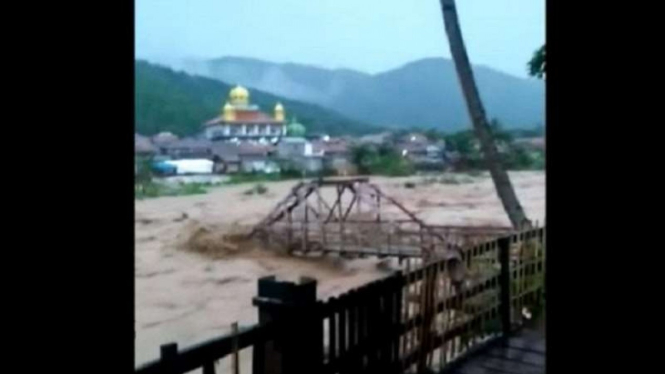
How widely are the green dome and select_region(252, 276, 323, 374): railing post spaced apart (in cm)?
324

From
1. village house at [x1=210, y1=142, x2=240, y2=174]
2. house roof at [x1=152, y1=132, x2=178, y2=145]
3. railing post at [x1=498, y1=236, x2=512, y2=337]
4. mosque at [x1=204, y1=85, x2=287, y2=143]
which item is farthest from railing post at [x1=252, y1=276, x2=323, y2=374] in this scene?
mosque at [x1=204, y1=85, x2=287, y2=143]

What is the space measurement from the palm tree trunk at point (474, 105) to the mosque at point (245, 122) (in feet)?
3.40

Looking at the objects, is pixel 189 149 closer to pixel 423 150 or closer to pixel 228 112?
pixel 228 112

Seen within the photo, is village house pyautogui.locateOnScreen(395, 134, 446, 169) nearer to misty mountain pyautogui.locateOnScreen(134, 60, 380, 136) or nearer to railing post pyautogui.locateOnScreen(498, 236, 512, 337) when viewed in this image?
misty mountain pyautogui.locateOnScreen(134, 60, 380, 136)

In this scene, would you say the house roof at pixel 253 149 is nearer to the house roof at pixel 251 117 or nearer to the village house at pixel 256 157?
the village house at pixel 256 157

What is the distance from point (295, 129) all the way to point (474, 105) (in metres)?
1.01

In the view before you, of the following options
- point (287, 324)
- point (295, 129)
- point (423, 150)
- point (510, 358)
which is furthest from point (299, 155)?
point (287, 324)

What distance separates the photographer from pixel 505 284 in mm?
3230

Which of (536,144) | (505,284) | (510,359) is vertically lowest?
(510,359)

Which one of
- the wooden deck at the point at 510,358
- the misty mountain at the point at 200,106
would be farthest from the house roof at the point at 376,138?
the wooden deck at the point at 510,358

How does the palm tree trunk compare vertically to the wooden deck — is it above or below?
above

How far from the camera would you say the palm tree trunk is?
16.1 ft
